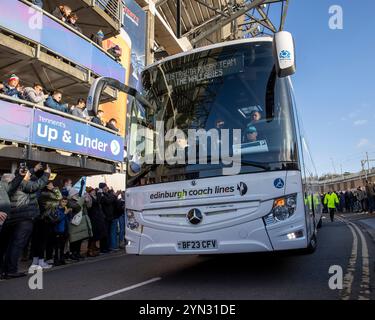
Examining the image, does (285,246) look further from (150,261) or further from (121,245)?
(121,245)

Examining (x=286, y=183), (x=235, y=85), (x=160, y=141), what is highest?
(x=235, y=85)

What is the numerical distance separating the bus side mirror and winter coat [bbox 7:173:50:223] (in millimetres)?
4924

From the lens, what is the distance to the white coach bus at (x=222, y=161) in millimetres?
4891

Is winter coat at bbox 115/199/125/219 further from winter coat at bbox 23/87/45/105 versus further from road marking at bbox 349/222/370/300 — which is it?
road marking at bbox 349/222/370/300

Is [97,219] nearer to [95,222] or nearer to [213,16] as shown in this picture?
[95,222]

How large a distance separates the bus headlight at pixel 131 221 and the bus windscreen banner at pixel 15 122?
559 cm

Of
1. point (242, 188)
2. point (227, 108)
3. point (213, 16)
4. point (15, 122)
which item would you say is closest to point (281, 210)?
point (242, 188)

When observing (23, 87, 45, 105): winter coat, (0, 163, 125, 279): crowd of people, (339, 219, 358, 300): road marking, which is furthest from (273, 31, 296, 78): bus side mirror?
(23, 87, 45, 105): winter coat

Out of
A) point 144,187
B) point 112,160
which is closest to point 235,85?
point 144,187

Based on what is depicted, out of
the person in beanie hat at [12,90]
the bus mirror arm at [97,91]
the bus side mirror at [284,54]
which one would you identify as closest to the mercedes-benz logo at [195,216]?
the bus mirror arm at [97,91]

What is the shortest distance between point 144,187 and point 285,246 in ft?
7.00

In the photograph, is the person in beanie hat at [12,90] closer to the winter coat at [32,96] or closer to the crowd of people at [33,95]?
the crowd of people at [33,95]

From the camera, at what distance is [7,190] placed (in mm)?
7043
